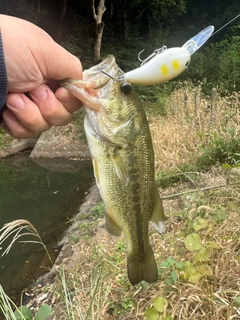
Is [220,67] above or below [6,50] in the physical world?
below

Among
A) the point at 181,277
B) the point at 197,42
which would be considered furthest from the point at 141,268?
the point at 197,42

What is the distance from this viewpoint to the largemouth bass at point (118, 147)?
63.9 inches

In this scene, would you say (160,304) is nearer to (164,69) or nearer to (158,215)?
(158,215)

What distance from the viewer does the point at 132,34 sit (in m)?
18.1

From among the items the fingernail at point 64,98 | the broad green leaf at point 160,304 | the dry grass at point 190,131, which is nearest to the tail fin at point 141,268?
the broad green leaf at point 160,304

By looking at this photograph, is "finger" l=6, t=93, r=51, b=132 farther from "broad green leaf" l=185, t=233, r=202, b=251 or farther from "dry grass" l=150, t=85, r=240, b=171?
"dry grass" l=150, t=85, r=240, b=171

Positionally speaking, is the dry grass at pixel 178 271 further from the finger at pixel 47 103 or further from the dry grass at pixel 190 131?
the dry grass at pixel 190 131

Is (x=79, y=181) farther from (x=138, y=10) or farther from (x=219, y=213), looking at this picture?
(x=138, y=10)

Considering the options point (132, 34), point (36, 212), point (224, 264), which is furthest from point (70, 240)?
point (132, 34)

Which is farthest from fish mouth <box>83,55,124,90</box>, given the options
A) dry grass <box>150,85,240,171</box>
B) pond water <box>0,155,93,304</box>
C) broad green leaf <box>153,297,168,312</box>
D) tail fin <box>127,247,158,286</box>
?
dry grass <box>150,85,240,171</box>

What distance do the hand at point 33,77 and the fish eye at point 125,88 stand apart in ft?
0.71

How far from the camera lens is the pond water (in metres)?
5.31

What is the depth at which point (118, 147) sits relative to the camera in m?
1.72

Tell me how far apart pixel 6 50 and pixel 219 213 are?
270cm
